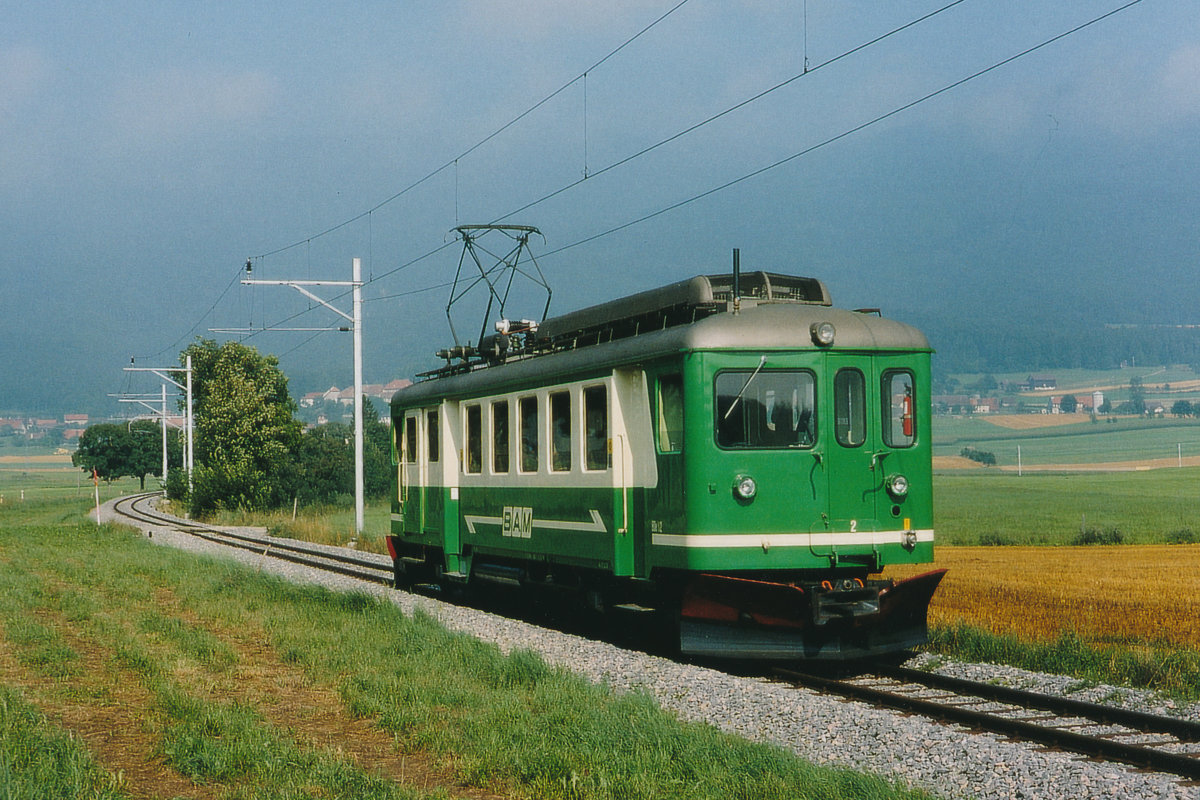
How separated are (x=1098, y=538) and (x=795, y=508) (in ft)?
115

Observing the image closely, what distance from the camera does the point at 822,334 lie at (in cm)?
1109

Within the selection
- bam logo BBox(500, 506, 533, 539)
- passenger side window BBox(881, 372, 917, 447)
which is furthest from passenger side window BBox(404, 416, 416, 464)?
passenger side window BBox(881, 372, 917, 447)

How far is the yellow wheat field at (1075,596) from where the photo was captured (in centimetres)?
1352

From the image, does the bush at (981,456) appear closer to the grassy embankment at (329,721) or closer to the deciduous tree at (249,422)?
the deciduous tree at (249,422)

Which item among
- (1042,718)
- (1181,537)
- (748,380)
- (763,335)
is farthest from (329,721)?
(1181,537)

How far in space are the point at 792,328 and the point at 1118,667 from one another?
3.97 m

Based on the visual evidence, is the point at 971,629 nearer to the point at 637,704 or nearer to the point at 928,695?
the point at 928,695

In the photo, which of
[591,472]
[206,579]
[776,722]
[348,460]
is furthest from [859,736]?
[348,460]

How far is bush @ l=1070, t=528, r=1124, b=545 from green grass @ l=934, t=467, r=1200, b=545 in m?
0.25

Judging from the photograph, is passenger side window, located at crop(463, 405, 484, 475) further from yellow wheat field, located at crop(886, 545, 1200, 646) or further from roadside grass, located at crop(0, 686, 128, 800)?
roadside grass, located at crop(0, 686, 128, 800)

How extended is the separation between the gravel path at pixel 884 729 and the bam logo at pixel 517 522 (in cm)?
142

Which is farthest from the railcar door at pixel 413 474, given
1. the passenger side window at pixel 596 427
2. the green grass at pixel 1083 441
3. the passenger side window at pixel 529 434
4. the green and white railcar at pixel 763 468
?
the green grass at pixel 1083 441

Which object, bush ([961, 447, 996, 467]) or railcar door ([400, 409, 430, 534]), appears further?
bush ([961, 447, 996, 467])

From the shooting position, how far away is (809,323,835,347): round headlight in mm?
11094
